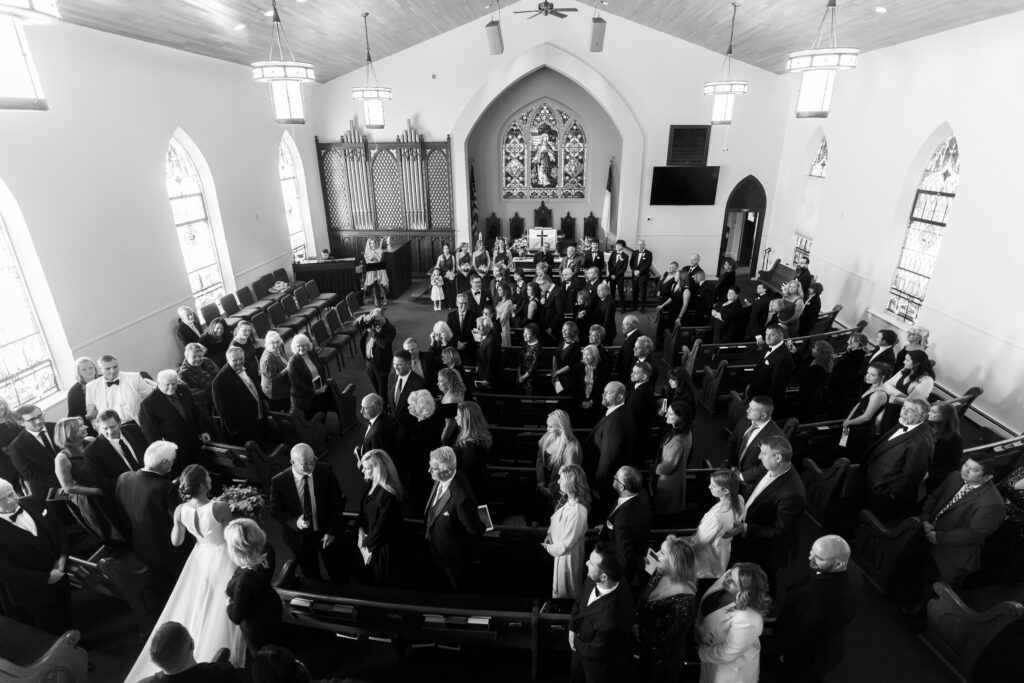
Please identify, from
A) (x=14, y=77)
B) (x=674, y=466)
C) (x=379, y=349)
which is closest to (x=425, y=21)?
(x=379, y=349)

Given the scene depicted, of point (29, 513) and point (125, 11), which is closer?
point (29, 513)

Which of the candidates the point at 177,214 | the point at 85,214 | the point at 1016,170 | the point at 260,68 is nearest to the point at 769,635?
the point at 260,68

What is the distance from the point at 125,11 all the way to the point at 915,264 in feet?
42.2

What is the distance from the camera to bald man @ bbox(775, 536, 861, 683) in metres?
2.96

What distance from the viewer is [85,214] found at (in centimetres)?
745

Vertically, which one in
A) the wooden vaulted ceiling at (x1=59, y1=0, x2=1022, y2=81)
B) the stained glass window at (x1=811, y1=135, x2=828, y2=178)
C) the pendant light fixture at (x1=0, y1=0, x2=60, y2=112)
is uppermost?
the wooden vaulted ceiling at (x1=59, y1=0, x2=1022, y2=81)

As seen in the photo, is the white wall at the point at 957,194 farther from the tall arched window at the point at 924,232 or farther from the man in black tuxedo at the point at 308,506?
the man in black tuxedo at the point at 308,506

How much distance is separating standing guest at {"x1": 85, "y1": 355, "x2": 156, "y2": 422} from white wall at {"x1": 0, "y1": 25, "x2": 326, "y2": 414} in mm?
2179

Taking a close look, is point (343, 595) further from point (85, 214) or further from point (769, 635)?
point (85, 214)

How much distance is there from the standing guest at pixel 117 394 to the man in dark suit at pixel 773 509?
588 centimetres

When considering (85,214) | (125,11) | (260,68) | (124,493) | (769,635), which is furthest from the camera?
(85,214)

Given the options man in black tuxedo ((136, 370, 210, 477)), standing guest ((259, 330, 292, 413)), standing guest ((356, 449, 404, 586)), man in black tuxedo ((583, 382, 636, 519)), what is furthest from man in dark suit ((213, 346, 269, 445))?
man in black tuxedo ((583, 382, 636, 519))

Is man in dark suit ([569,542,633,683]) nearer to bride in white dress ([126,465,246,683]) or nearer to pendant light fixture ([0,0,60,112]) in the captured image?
bride in white dress ([126,465,246,683])

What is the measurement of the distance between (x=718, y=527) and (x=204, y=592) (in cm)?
341
